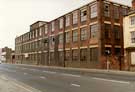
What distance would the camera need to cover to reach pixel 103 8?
49312 millimetres

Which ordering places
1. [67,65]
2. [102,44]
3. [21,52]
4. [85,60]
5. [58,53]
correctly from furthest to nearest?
[21,52] < [58,53] < [67,65] < [85,60] < [102,44]

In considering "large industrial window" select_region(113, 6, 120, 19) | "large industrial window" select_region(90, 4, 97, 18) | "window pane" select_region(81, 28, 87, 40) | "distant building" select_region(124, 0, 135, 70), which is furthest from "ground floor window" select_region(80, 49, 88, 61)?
"distant building" select_region(124, 0, 135, 70)

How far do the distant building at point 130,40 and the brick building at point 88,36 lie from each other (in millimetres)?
3784

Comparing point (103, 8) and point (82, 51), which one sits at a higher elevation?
point (103, 8)

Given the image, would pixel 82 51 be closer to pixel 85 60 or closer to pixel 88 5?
pixel 85 60

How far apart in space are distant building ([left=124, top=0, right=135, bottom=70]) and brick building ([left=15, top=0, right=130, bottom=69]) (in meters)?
3.78

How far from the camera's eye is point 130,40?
43125 millimetres

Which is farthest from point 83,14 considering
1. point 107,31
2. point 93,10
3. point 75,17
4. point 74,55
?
point 74,55

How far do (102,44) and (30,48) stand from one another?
45.4 metres

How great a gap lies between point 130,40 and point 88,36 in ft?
33.8

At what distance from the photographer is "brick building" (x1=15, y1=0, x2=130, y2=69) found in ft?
158

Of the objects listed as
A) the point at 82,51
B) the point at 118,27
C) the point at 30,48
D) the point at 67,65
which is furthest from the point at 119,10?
the point at 30,48

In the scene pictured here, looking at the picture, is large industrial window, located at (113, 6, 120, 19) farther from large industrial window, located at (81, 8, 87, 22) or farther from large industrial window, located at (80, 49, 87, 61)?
large industrial window, located at (80, 49, 87, 61)

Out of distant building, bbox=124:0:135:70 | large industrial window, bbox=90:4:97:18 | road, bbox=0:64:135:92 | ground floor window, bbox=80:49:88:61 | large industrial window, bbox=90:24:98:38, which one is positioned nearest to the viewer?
road, bbox=0:64:135:92
